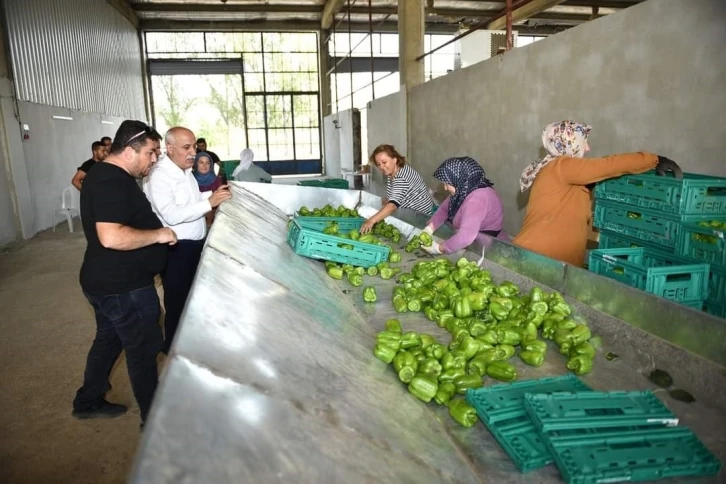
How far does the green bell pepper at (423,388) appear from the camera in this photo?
209cm

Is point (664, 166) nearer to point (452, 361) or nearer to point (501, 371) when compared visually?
point (501, 371)

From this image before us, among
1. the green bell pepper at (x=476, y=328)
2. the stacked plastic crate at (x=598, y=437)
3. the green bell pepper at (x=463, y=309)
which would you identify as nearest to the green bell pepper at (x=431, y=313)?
the green bell pepper at (x=463, y=309)

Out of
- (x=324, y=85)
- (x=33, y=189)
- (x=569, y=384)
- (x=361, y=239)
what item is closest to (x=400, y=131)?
(x=361, y=239)

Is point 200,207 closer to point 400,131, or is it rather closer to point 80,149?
point 400,131

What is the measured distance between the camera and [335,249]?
3.83m

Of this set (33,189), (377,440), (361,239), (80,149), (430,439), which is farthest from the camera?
(80,149)

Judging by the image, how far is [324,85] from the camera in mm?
21391

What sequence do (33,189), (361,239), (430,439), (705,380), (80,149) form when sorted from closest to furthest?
(430,439)
(705,380)
(361,239)
(33,189)
(80,149)

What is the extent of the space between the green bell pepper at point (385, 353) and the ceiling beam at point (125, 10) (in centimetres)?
1871

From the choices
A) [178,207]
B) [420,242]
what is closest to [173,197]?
[178,207]

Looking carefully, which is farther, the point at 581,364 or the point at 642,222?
the point at 642,222

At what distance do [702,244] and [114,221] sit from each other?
10.4ft

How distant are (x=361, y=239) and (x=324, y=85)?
18.5m

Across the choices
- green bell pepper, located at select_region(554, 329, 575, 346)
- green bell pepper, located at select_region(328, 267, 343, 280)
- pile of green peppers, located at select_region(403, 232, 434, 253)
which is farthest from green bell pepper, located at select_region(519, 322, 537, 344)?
pile of green peppers, located at select_region(403, 232, 434, 253)
